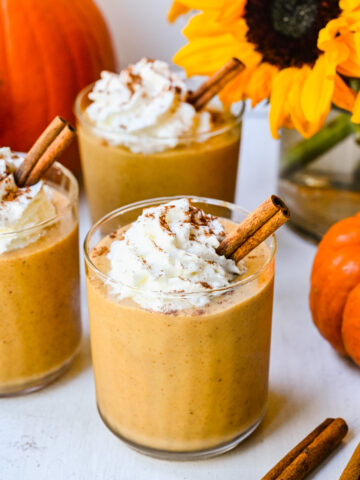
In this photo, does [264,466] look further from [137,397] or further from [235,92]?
[235,92]

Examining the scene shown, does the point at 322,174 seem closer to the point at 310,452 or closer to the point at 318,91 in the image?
the point at 318,91

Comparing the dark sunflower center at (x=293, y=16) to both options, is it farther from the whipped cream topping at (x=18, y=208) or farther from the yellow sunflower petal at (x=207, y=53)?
the whipped cream topping at (x=18, y=208)

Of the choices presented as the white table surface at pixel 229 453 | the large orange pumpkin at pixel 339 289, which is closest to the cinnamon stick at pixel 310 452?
the white table surface at pixel 229 453

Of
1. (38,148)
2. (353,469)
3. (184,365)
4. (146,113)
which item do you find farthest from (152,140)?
(353,469)

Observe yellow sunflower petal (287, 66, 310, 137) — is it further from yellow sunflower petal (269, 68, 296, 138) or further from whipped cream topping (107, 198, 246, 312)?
whipped cream topping (107, 198, 246, 312)

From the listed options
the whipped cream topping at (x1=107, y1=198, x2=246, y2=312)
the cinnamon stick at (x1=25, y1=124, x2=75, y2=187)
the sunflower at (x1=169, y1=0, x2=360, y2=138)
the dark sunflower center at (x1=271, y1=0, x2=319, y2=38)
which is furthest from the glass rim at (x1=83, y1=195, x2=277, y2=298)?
the dark sunflower center at (x1=271, y1=0, x2=319, y2=38)

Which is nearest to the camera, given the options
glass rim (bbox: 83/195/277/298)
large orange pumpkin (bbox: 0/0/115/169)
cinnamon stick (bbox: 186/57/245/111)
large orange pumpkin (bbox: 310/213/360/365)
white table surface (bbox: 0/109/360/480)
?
glass rim (bbox: 83/195/277/298)
